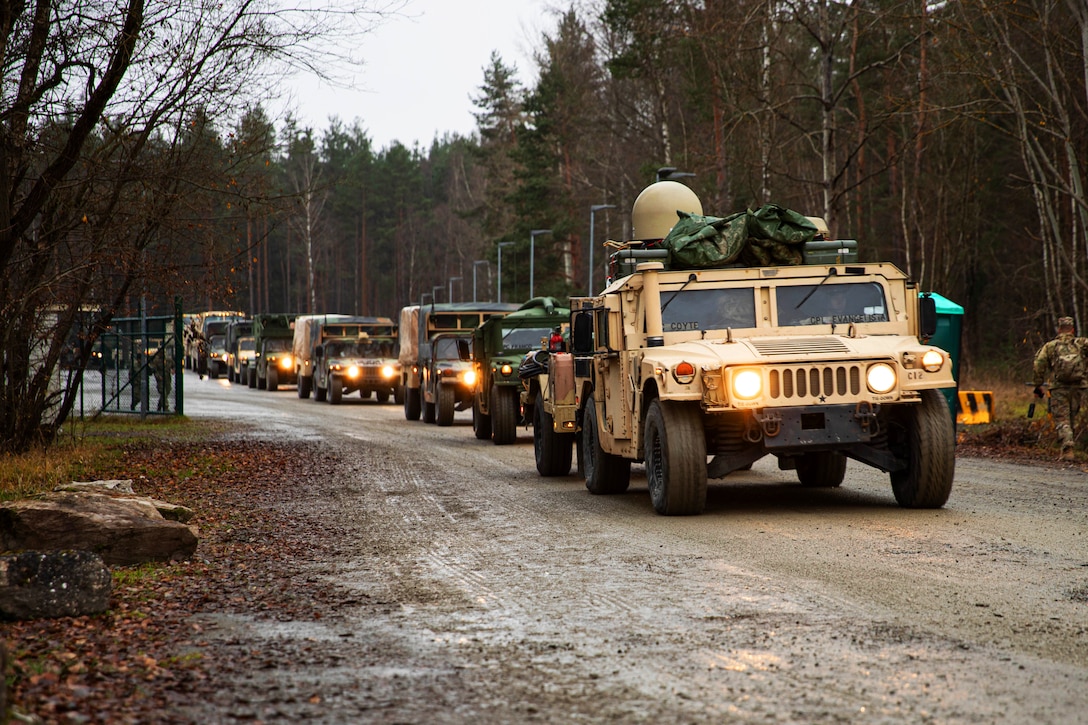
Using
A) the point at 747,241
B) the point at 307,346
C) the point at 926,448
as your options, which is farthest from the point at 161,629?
the point at 307,346

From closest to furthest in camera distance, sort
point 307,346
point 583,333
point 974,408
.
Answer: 1. point 583,333
2. point 974,408
3. point 307,346

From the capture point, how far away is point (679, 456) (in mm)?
10461

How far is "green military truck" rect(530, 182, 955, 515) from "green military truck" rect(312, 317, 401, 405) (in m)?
23.0

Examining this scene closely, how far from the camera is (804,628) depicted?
6.36 meters

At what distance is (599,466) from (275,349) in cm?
3583

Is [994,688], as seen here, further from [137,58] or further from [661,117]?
[661,117]

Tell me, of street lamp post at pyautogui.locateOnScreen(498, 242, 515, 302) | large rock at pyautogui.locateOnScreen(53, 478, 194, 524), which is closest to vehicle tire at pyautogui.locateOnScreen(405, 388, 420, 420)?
large rock at pyautogui.locateOnScreen(53, 478, 194, 524)

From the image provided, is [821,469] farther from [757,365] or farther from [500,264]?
[500,264]

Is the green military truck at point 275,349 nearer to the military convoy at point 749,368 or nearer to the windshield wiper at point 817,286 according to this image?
the military convoy at point 749,368

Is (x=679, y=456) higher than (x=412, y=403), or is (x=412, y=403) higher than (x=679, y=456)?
(x=412, y=403)

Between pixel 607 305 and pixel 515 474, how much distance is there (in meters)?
4.03

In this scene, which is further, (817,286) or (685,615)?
(817,286)

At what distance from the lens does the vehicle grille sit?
33.7 feet

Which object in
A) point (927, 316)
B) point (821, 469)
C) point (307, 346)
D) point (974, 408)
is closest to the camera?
point (927, 316)
